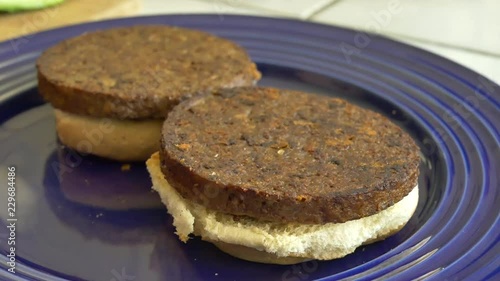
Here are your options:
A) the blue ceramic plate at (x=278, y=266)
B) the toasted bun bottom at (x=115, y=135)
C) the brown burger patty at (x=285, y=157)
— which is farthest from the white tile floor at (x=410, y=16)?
the toasted bun bottom at (x=115, y=135)

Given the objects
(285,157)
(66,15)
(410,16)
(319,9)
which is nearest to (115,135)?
(285,157)

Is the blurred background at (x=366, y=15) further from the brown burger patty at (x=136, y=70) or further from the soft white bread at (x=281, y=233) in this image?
the soft white bread at (x=281, y=233)

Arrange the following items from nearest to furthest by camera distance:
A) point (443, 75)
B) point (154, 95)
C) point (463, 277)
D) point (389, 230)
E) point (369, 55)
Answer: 1. point (463, 277)
2. point (389, 230)
3. point (154, 95)
4. point (443, 75)
5. point (369, 55)

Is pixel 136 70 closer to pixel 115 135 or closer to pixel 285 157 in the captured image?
pixel 115 135

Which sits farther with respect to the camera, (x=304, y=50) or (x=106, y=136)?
(x=304, y=50)

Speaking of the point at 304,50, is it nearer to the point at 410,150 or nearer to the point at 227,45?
the point at 227,45

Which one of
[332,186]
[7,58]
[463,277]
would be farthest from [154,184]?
[7,58]

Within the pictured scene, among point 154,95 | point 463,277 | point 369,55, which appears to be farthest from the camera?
point 369,55

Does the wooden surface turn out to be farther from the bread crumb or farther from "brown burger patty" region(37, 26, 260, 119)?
the bread crumb
